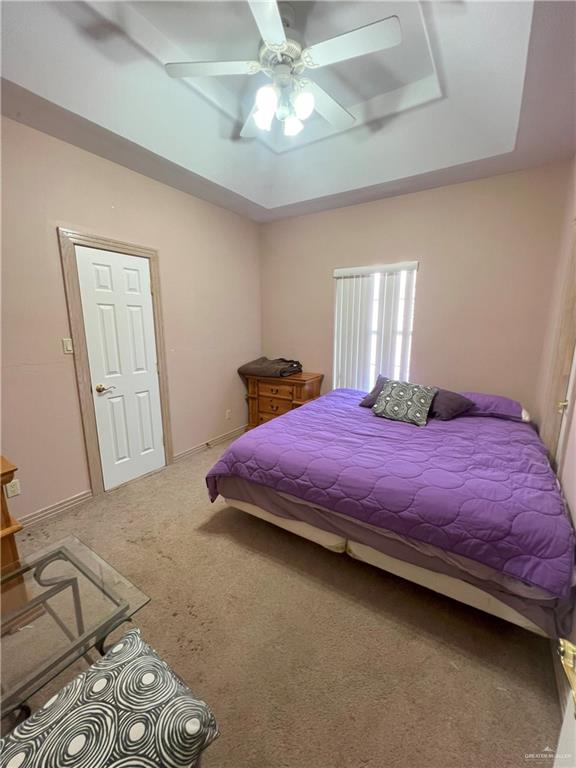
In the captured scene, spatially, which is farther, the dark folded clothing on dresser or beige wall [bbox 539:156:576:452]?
the dark folded clothing on dresser

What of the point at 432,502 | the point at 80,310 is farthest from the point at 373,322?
the point at 80,310

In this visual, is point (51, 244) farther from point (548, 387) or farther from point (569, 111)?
point (548, 387)

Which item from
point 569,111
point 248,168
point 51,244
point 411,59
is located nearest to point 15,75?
point 51,244

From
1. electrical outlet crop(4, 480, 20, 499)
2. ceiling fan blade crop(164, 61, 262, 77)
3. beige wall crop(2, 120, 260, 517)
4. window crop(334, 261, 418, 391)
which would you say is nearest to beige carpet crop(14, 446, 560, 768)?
electrical outlet crop(4, 480, 20, 499)

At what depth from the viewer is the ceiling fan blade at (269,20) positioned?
1275 millimetres

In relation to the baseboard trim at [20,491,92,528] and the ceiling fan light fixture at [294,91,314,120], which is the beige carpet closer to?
the baseboard trim at [20,491,92,528]

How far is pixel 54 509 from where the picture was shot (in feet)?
7.55

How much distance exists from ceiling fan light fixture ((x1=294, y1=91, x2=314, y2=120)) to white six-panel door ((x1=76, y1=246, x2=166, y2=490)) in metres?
1.69

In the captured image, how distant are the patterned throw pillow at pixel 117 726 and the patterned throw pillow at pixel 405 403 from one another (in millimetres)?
2127

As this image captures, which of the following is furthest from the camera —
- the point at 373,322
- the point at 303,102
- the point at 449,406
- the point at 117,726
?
the point at 373,322

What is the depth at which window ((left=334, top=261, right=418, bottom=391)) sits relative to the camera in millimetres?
3152

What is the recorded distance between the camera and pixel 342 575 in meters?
1.77

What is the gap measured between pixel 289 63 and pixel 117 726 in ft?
8.87

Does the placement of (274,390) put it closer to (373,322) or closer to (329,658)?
(373,322)
